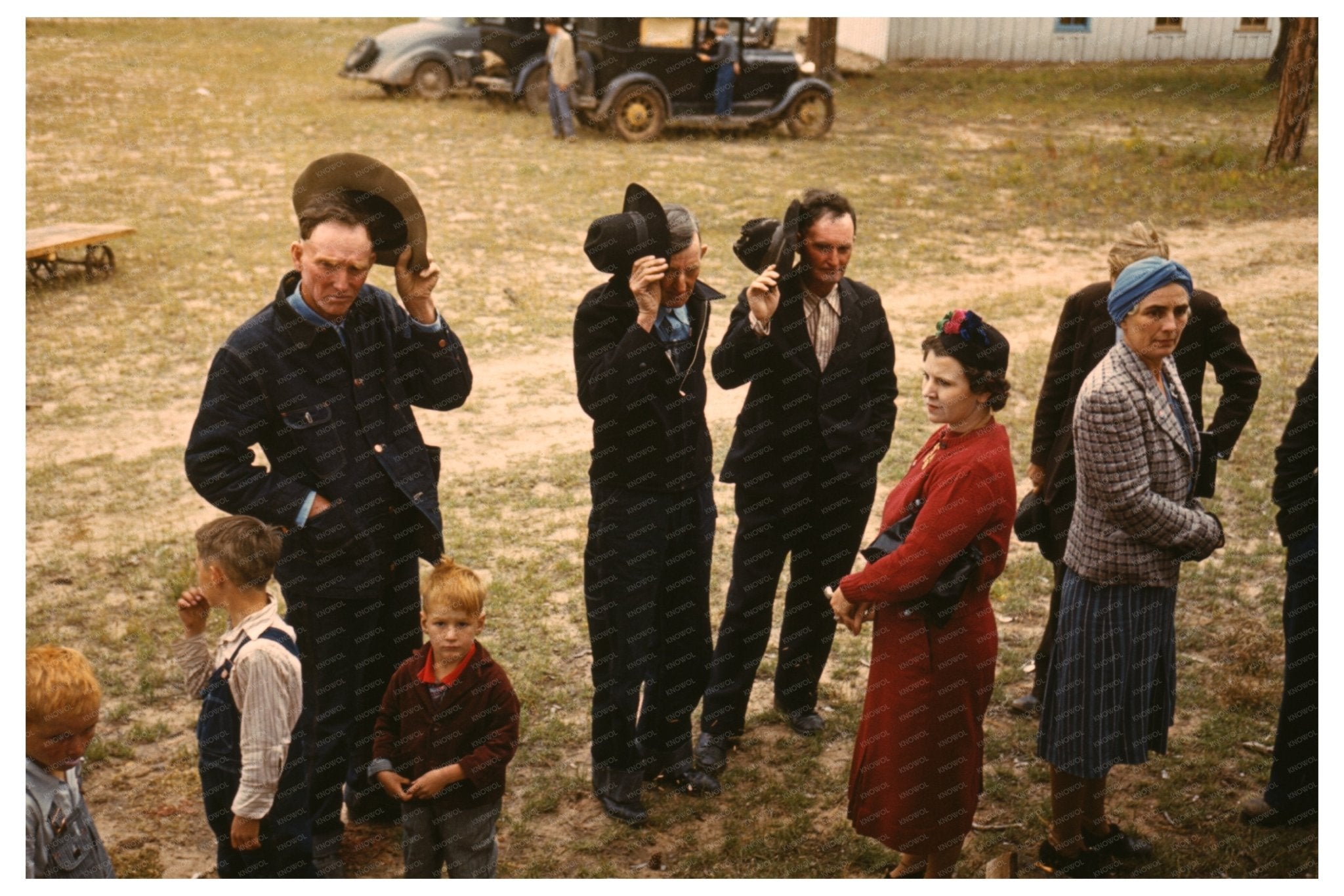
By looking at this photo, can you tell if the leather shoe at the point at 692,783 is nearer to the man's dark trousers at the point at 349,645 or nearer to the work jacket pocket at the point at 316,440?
the man's dark trousers at the point at 349,645

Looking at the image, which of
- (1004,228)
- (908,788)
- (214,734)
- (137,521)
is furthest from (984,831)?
(1004,228)

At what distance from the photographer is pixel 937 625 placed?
336 centimetres

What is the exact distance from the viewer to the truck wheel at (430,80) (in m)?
17.9

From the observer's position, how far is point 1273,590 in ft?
18.5

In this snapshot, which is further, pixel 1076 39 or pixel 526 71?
pixel 1076 39

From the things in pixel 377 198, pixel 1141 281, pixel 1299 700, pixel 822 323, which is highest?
pixel 377 198

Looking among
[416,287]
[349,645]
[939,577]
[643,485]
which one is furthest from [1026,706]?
[416,287]

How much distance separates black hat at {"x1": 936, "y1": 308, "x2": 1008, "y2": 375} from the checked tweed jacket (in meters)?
0.35

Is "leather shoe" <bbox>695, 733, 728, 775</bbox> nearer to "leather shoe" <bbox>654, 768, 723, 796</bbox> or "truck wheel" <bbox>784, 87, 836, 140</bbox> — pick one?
"leather shoe" <bbox>654, 768, 723, 796</bbox>

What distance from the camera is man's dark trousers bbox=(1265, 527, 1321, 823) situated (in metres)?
3.87

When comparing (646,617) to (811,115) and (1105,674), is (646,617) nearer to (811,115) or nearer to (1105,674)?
(1105,674)

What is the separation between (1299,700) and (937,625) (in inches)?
56.1

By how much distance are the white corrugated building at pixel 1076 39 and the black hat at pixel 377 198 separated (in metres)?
21.0

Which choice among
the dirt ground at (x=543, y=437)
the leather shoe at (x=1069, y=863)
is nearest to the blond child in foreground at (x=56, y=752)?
the dirt ground at (x=543, y=437)
